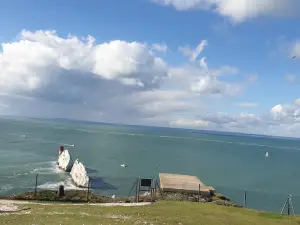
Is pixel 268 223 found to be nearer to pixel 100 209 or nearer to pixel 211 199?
pixel 100 209

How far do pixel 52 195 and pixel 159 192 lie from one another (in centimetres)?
1672

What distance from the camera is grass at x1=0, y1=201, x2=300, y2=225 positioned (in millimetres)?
26953

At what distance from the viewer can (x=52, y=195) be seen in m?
49.1

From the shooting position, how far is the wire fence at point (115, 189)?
6800 cm

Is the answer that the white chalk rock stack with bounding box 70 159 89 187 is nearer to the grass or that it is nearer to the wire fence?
the wire fence

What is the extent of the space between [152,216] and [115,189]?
148 ft

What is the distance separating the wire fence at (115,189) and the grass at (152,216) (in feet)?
95.7

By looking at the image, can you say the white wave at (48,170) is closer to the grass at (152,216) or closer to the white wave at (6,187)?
the white wave at (6,187)

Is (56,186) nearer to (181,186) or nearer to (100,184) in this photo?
(100,184)

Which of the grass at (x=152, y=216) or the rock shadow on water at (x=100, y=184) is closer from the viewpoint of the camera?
the grass at (x=152, y=216)

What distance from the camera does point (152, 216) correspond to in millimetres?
30328

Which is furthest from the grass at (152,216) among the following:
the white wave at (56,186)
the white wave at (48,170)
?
the white wave at (48,170)

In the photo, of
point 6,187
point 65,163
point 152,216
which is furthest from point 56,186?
point 152,216

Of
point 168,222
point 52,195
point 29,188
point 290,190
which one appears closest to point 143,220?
point 168,222
